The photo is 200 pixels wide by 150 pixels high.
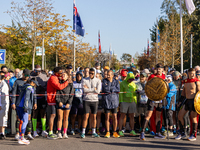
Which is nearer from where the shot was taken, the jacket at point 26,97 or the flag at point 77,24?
the jacket at point 26,97

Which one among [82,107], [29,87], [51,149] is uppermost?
[29,87]

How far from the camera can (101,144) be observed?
8.20 meters

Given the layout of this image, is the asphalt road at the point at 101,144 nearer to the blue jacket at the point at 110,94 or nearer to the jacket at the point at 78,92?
the blue jacket at the point at 110,94

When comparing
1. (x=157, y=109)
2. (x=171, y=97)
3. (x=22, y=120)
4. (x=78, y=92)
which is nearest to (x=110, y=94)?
(x=78, y=92)

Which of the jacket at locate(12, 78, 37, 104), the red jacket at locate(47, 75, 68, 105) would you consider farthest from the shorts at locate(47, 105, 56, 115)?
the jacket at locate(12, 78, 37, 104)

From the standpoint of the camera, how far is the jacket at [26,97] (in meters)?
8.16

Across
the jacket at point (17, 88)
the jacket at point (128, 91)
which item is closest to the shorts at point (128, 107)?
the jacket at point (128, 91)

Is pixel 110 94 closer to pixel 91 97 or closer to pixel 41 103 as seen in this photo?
pixel 91 97

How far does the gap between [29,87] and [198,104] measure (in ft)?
16.1

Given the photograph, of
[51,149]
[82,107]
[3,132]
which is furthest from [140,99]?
[3,132]

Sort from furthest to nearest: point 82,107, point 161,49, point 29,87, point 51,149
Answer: point 161,49 → point 82,107 → point 29,87 → point 51,149

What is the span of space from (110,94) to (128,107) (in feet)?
2.56

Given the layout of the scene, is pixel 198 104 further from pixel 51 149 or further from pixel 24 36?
pixel 24 36

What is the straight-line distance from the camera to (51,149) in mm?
7531
